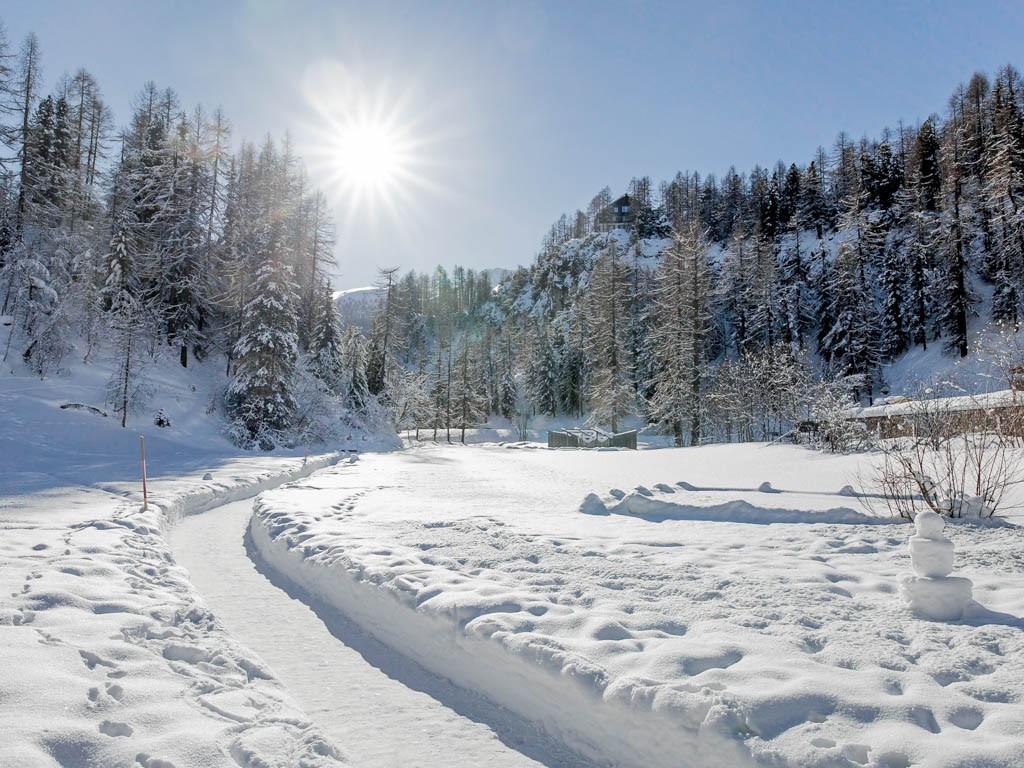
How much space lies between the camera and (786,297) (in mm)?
53719

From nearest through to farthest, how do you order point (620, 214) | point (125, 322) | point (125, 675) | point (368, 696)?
point (125, 675), point (368, 696), point (125, 322), point (620, 214)

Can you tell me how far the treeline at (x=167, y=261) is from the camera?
25.2 m

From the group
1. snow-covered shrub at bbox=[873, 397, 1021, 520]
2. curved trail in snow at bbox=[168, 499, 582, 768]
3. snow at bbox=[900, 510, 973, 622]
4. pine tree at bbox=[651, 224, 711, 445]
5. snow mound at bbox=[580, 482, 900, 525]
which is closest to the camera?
curved trail in snow at bbox=[168, 499, 582, 768]

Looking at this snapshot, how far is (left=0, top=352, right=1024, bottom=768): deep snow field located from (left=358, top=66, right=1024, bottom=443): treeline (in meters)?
11.7

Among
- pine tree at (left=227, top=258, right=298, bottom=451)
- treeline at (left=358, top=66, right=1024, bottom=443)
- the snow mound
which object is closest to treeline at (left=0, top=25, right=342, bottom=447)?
pine tree at (left=227, top=258, right=298, bottom=451)

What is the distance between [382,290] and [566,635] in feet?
137

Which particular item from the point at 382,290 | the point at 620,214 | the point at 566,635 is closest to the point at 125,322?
the point at 382,290

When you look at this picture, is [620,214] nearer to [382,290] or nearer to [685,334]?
[382,290]

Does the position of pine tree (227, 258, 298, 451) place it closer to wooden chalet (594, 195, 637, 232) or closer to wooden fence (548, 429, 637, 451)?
wooden fence (548, 429, 637, 451)

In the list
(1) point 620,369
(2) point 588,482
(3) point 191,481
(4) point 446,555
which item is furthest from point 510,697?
(1) point 620,369

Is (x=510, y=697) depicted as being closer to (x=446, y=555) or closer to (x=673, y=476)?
(x=446, y=555)

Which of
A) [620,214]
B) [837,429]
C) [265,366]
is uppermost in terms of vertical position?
[620,214]

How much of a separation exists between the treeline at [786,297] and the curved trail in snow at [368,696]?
1549 cm

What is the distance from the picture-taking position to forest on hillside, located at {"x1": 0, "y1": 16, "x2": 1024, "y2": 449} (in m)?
27.2
